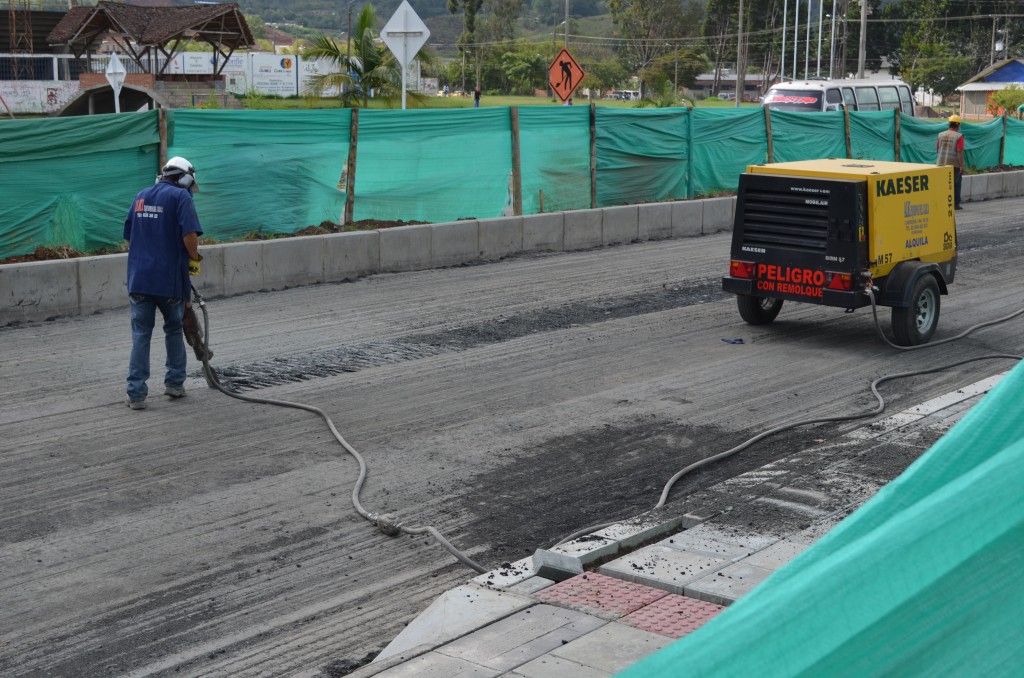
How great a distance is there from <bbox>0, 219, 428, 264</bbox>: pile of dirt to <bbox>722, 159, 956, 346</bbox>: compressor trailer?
605 centimetres

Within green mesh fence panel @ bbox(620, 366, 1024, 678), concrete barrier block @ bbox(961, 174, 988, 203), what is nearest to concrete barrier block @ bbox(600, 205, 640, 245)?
concrete barrier block @ bbox(961, 174, 988, 203)

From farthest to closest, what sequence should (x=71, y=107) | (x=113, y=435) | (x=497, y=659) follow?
(x=71, y=107), (x=113, y=435), (x=497, y=659)

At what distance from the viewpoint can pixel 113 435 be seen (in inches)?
323

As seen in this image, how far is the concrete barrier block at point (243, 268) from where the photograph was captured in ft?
44.8

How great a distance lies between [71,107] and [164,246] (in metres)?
32.3

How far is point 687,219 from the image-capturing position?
2019cm

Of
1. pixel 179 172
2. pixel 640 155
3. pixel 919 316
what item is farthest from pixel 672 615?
pixel 640 155

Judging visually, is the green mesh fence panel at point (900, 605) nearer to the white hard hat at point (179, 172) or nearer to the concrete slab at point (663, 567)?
the concrete slab at point (663, 567)

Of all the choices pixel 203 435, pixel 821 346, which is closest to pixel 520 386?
pixel 203 435

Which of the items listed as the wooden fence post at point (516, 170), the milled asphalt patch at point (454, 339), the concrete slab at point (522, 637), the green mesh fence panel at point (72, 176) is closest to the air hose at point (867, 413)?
the concrete slab at point (522, 637)

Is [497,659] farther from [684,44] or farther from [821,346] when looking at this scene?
[684,44]

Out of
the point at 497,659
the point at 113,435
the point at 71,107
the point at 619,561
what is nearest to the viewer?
the point at 497,659

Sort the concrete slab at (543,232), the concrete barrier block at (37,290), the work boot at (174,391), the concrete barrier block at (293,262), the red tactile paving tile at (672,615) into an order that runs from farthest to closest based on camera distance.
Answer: the concrete slab at (543,232) < the concrete barrier block at (293,262) < the concrete barrier block at (37,290) < the work boot at (174,391) < the red tactile paving tile at (672,615)

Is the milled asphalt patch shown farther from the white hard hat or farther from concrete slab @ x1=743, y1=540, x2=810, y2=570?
concrete slab @ x1=743, y1=540, x2=810, y2=570
